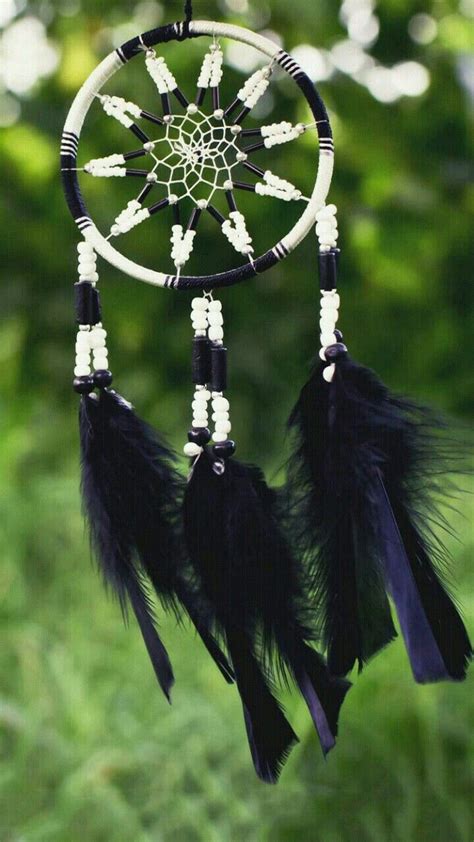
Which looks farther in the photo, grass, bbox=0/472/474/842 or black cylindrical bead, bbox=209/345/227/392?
grass, bbox=0/472/474/842

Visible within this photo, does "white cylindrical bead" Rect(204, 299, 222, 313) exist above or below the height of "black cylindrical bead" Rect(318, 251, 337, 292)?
below

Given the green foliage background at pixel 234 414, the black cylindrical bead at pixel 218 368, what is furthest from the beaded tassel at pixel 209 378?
the green foliage background at pixel 234 414

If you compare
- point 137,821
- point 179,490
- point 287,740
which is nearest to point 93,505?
point 179,490

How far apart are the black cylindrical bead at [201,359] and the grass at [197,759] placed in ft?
1.85

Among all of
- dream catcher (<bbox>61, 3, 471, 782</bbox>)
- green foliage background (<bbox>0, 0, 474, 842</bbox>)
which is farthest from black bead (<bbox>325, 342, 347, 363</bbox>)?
green foliage background (<bbox>0, 0, 474, 842</bbox>)

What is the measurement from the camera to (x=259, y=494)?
56cm

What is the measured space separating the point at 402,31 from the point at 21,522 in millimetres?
773

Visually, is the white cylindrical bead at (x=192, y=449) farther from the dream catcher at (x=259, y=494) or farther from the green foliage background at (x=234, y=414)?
the green foliage background at (x=234, y=414)

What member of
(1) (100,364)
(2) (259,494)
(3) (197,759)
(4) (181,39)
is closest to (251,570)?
(2) (259,494)

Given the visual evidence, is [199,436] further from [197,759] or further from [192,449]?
[197,759]

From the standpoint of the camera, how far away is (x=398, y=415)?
54 centimetres

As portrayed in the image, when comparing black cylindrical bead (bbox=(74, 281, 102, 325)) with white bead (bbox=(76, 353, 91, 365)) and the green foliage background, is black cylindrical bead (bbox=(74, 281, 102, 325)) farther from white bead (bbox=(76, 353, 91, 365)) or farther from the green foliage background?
the green foliage background

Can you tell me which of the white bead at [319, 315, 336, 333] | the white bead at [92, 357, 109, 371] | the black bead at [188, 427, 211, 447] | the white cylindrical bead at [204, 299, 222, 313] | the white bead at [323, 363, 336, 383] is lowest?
the black bead at [188, 427, 211, 447]

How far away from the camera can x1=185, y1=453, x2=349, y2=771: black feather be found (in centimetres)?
54
